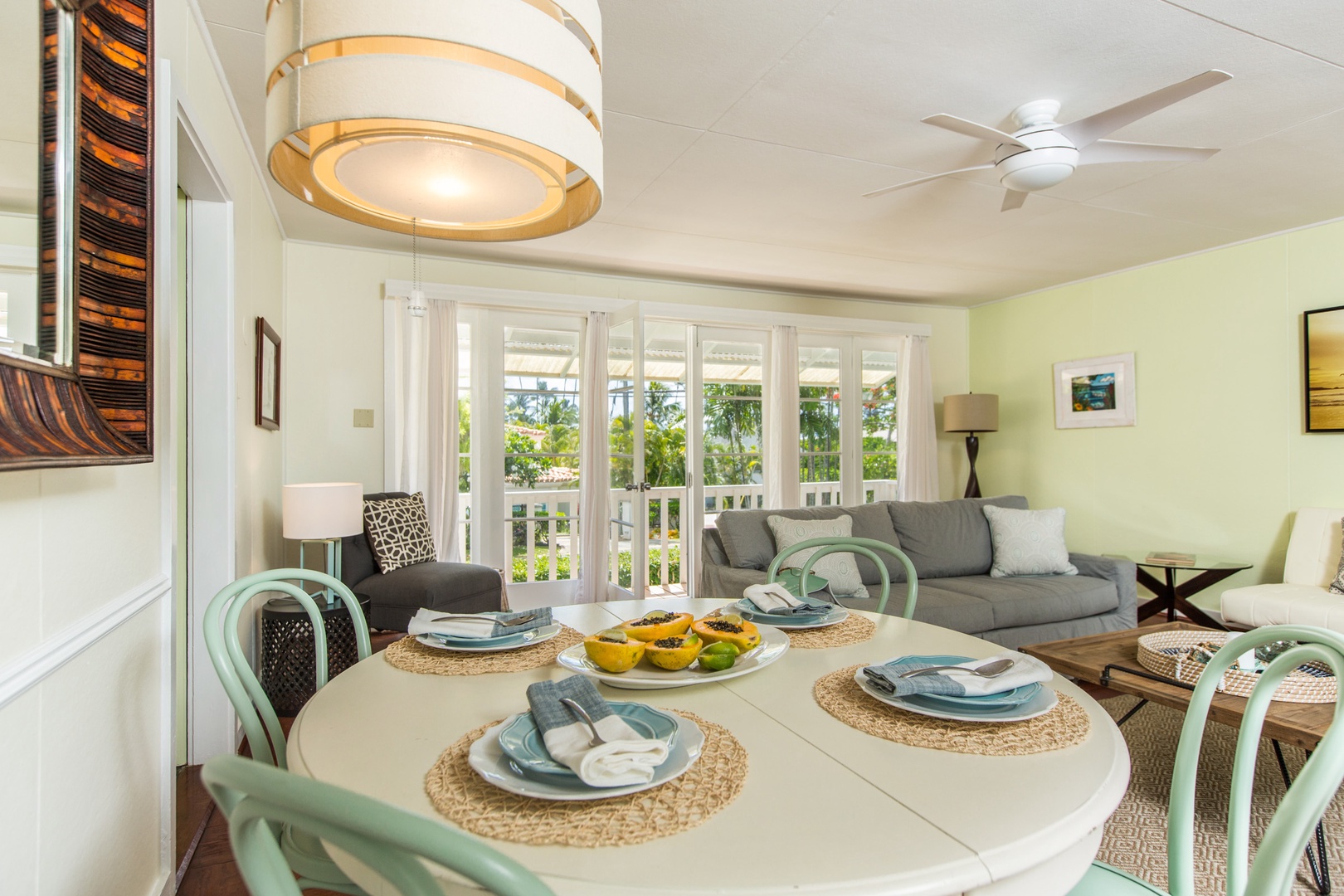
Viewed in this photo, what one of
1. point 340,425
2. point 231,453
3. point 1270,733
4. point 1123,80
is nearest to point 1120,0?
point 1123,80

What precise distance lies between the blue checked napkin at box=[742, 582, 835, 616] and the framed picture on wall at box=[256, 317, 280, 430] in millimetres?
2518

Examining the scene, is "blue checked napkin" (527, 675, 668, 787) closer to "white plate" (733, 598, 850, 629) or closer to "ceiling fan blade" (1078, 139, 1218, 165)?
"white plate" (733, 598, 850, 629)

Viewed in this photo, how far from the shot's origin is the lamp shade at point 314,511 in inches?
124

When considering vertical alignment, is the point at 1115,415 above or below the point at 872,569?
above

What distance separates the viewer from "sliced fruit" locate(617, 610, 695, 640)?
4.42 ft

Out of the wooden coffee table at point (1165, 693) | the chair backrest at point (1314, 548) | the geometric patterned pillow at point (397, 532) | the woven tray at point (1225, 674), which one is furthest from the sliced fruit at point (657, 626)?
the chair backrest at point (1314, 548)

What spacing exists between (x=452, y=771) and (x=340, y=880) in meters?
0.43

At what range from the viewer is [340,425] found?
14.9ft

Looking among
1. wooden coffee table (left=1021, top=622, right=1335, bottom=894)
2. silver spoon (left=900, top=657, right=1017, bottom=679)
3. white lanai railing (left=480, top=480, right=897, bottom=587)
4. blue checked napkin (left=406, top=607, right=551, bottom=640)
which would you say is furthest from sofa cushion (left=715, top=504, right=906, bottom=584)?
silver spoon (left=900, top=657, right=1017, bottom=679)

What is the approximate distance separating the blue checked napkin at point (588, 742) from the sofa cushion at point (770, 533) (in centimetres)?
269

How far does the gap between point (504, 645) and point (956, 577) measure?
3342mm

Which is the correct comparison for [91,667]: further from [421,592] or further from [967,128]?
[967,128]

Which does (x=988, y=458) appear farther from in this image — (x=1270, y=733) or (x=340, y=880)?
(x=340, y=880)

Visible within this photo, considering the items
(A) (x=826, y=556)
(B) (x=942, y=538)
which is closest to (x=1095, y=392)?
(B) (x=942, y=538)
